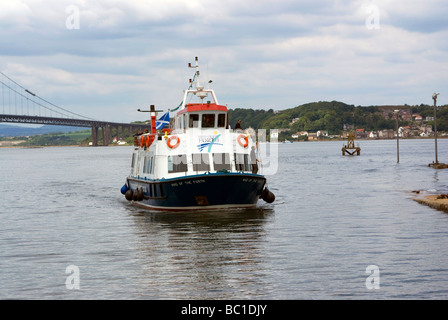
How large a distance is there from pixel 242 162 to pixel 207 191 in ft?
8.96

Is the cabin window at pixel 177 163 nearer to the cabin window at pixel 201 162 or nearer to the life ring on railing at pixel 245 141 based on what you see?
the cabin window at pixel 201 162

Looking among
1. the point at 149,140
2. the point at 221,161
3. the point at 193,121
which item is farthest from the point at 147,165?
the point at 221,161

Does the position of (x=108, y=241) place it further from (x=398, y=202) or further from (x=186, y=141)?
(x=398, y=202)

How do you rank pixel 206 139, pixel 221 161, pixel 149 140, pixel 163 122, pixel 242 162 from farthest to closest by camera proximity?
1. pixel 163 122
2. pixel 149 140
3. pixel 242 162
4. pixel 206 139
5. pixel 221 161

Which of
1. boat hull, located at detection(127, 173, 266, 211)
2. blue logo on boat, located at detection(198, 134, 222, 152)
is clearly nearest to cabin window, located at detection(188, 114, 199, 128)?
blue logo on boat, located at detection(198, 134, 222, 152)

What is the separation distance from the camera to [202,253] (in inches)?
908

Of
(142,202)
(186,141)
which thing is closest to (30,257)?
(186,141)

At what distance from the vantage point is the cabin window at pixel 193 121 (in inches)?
1389

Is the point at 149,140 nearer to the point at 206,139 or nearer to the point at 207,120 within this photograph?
the point at 207,120

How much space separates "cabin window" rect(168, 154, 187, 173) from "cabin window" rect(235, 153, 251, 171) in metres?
2.73

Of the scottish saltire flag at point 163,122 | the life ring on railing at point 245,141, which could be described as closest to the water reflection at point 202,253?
the life ring on railing at point 245,141

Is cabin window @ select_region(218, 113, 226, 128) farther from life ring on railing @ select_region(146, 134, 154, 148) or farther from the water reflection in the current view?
life ring on railing @ select_region(146, 134, 154, 148)
